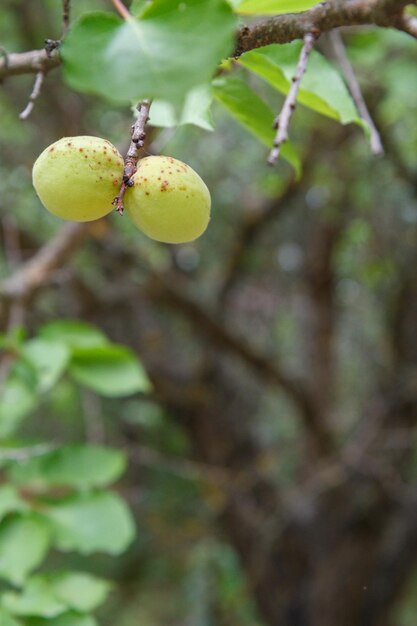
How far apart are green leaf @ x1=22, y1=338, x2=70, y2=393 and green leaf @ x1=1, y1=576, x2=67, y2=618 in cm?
37

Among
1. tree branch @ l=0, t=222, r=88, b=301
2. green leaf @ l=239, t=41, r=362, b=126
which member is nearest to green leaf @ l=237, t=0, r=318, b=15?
green leaf @ l=239, t=41, r=362, b=126

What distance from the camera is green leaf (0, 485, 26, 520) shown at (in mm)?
1242

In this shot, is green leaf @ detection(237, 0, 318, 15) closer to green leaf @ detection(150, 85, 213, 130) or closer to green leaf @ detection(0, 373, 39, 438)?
green leaf @ detection(150, 85, 213, 130)

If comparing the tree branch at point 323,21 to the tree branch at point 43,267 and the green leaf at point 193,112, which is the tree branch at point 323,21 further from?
the tree branch at point 43,267

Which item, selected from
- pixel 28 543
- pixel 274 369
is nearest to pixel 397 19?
pixel 28 543

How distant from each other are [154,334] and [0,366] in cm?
214

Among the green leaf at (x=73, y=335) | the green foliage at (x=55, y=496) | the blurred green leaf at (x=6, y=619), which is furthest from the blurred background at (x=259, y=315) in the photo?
the blurred green leaf at (x=6, y=619)

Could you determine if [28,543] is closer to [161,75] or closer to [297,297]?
[161,75]

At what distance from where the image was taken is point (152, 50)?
46 centimetres

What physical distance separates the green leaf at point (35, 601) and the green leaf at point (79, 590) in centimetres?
4

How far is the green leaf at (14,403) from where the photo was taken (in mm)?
1403

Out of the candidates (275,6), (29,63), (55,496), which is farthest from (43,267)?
(275,6)

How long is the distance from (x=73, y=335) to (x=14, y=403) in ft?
0.81

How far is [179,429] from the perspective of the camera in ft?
13.6
